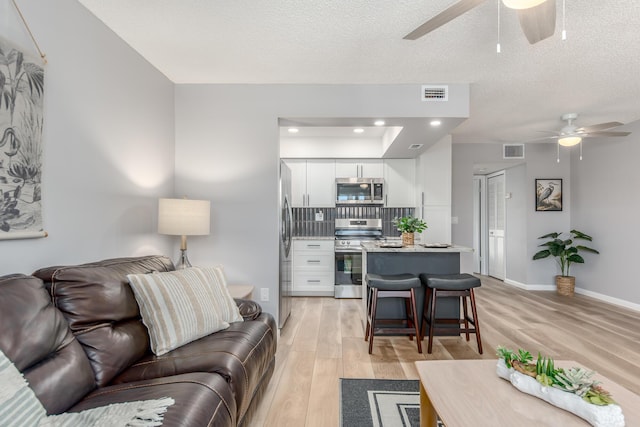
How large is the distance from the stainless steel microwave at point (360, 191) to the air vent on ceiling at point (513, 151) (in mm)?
2295

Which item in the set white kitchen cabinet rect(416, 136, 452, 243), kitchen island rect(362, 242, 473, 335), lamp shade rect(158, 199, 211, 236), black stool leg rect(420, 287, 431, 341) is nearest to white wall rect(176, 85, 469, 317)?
lamp shade rect(158, 199, 211, 236)

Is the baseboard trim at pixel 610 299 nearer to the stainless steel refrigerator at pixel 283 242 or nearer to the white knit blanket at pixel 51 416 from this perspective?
the stainless steel refrigerator at pixel 283 242

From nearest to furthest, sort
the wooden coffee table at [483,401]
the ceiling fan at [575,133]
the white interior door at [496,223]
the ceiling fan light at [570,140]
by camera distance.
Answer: the wooden coffee table at [483,401] → the ceiling fan at [575,133] → the ceiling fan light at [570,140] → the white interior door at [496,223]

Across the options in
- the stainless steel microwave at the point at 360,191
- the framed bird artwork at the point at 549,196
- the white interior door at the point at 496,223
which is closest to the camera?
the stainless steel microwave at the point at 360,191

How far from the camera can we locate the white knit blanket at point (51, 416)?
3.15 feet

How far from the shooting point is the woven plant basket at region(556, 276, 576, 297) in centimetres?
502

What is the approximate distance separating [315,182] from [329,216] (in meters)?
0.64

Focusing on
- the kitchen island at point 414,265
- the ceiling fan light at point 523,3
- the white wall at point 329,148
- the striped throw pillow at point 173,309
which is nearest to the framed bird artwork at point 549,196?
the white wall at point 329,148

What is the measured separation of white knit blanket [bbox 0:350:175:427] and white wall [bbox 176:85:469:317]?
2.12m

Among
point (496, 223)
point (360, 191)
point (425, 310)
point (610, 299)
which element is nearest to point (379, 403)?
point (425, 310)

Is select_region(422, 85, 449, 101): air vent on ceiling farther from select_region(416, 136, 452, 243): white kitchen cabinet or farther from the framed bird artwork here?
the framed bird artwork

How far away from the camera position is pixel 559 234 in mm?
5328

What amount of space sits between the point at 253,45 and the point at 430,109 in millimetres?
1801

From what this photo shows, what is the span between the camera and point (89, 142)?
6.92 feet
